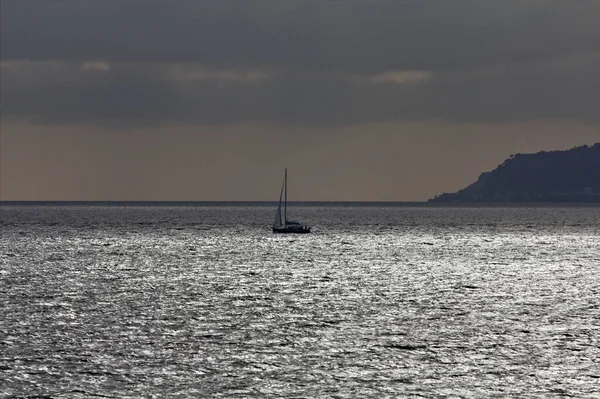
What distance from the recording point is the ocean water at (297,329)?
41.6 m

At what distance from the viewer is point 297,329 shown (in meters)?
58.2

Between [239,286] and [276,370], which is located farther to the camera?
[239,286]

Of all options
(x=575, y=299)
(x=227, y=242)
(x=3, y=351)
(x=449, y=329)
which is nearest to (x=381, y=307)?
(x=449, y=329)

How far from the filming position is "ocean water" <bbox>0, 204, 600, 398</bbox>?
41.6 metres

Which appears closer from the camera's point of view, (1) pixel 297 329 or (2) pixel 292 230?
(1) pixel 297 329

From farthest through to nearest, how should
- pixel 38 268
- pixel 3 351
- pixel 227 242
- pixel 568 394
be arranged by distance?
pixel 227 242 < pixel 38 268 < pixel 3 351 < pixel 568 394

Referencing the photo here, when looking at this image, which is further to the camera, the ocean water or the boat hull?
the boat hull

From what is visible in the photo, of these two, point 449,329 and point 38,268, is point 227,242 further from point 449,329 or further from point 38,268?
point 449,329

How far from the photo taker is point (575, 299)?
253ft

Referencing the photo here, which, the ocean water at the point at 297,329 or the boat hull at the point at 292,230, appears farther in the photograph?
the boat hull at the point at 292,230

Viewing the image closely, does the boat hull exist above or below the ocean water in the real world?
above

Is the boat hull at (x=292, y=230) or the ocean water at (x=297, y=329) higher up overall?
the boat hull at (x=292, y=230)

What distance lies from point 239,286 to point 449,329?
3286 centimetres

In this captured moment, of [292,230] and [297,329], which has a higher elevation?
[292,230]
